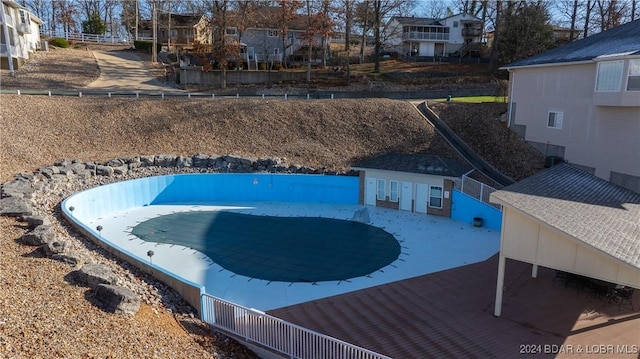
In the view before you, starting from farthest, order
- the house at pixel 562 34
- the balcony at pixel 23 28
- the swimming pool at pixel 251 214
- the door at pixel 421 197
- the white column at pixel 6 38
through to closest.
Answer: the house at pixel 562 34, the balcony at pixel 23 28, the white column at pixel 6 38, the door at pixel 421 197, the swimming pool at pixel 251 214

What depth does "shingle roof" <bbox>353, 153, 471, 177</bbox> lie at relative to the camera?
72.8 ft

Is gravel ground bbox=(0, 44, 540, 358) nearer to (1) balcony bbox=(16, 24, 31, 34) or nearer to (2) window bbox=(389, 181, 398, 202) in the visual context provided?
(2) window bbox=(389, 181, 398, 202)

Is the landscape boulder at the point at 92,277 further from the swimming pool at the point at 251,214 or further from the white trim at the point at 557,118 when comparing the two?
the white trim at the point at 557,118

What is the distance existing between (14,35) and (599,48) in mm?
46706

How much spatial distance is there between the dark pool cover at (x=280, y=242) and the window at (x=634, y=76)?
12383 mm

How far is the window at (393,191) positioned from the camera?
2338 cm

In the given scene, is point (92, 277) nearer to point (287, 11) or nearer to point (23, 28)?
point (287, 11)

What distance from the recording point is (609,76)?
20.7 meters

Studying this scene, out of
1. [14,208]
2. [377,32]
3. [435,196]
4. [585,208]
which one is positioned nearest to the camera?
[585,208]

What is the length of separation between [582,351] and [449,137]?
20.0m

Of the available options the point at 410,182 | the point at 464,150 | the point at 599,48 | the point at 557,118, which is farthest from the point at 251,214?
the point at 599,48

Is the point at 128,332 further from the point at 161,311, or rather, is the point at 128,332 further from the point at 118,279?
the point at 118,279

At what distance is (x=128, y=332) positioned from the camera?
9.21m

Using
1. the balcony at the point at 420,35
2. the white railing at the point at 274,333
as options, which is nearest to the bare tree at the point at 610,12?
the balcony at the point at 420,35
